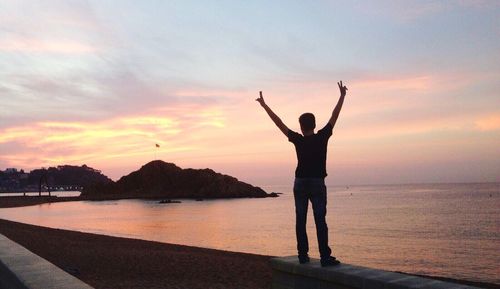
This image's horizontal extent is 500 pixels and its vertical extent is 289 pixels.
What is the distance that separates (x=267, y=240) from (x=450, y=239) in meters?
17.3

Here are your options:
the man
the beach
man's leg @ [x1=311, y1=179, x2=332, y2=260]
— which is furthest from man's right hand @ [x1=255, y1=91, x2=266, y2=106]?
the beach

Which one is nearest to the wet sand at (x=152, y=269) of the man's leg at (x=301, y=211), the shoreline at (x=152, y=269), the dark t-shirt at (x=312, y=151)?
the shoreline at (x=152, y=269)

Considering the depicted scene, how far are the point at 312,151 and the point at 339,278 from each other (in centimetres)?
171

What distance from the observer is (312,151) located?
6.48m

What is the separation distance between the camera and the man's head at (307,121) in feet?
21.3

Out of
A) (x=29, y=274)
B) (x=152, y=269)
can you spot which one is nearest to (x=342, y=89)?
(x=29, y=274)

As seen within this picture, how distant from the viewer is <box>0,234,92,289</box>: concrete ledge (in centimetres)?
510

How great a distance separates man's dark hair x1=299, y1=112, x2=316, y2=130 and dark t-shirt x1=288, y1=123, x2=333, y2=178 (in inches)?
5.6

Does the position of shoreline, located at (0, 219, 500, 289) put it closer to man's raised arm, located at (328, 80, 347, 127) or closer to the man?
the man

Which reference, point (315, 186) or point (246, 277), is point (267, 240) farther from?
point (315, 186)

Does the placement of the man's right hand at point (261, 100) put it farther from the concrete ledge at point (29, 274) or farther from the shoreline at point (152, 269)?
the shoreline at point (152, 269)

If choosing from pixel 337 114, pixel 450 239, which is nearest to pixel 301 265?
pixel 337 114

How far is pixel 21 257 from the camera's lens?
7234 mm

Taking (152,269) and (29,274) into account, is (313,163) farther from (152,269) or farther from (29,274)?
(152,269)
